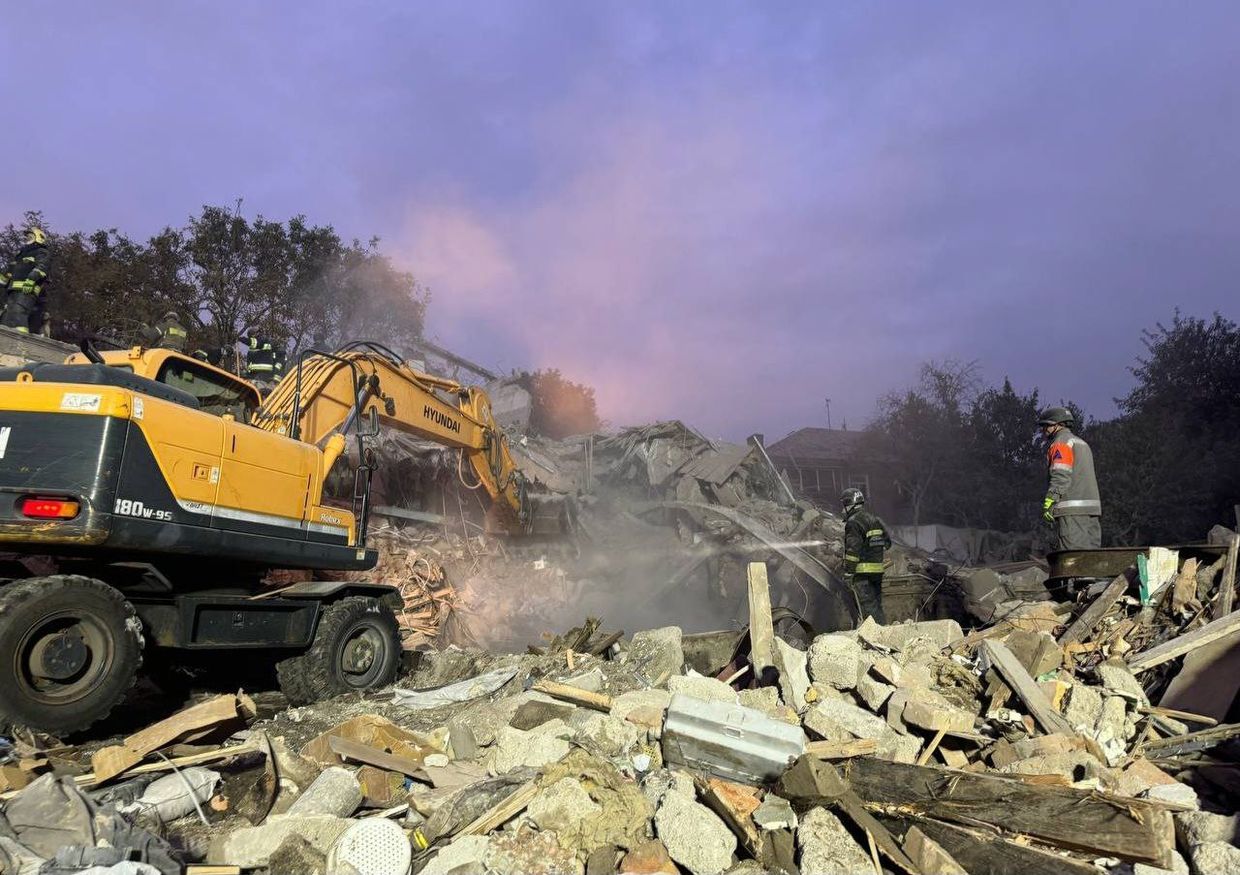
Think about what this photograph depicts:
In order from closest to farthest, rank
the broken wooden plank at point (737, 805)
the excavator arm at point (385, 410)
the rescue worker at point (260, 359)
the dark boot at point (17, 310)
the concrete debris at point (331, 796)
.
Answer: the broken wooden plank at point (737, 805) < the concrete debris at point (331, 796) < the excavator arm at point (385, 410) < the rescue worker at point (260, 359) < the dark boot at point (17, 310)

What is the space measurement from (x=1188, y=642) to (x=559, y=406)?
24.1 metres

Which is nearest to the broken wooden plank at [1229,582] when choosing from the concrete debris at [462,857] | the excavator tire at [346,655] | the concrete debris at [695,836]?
the concrete debris at [695,836]

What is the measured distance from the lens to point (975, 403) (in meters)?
30.4

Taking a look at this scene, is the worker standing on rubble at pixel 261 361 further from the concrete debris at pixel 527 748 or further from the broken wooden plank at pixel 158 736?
the concrete debris at pixel 527 748

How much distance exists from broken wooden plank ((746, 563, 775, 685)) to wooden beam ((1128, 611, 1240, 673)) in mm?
2419

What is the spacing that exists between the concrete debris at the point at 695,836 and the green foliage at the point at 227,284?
15.1 metres

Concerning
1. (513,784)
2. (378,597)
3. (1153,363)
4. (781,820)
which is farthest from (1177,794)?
(1153,363)

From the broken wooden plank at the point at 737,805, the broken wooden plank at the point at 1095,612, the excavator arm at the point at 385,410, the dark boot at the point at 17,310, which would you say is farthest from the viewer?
the dark boot at the point at 17,310

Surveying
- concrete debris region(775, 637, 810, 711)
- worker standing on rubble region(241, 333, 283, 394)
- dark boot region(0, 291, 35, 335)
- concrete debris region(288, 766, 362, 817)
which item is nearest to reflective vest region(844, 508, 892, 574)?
concrete debris region(775, 637, 810, 711)

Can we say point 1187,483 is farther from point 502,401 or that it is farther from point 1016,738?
point 1016,738

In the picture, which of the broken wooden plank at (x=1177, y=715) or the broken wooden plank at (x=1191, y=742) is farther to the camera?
the broken wooden plank at (x=1177, y=715)

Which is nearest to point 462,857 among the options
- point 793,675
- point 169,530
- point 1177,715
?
point 793,675

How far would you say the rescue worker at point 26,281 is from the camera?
10.1 m

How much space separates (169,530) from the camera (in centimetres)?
479
